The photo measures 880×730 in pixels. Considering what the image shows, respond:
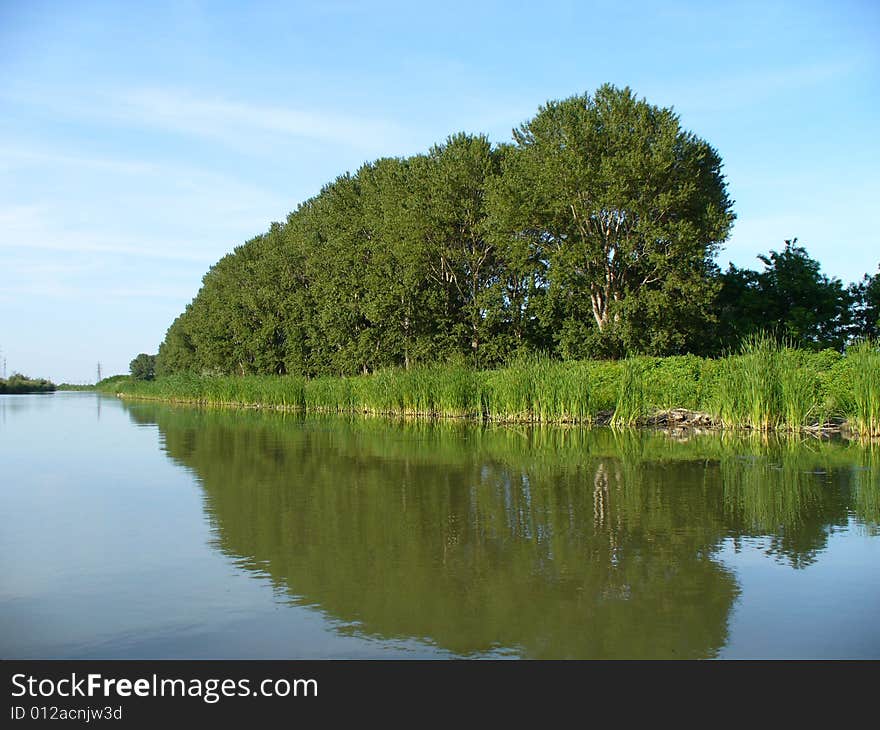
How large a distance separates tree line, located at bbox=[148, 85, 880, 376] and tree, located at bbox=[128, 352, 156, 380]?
10822cm

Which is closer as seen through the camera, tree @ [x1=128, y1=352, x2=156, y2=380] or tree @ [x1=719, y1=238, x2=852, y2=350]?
tree @ [x1=719, y1=238, x2=852, y2=350]

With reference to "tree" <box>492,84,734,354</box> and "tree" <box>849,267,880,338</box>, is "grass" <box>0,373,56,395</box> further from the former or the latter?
"tree" <box>849,267,880,338</box>

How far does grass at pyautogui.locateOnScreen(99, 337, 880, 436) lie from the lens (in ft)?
57.6

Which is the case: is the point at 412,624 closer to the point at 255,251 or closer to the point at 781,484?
the point at 781,484

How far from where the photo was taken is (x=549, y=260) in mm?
32062

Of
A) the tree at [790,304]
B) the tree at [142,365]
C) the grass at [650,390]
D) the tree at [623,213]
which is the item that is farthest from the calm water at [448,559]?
the tree at [142,365]

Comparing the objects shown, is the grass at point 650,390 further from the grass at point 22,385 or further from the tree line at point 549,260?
the grass at point 22,385

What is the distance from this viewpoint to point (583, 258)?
1200 inches

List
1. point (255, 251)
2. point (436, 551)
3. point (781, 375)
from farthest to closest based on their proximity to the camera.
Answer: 1. point (255, 251)
2. point (781, 375)
3. point (436, 551)

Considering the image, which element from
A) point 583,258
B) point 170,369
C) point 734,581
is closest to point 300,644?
point 734,581

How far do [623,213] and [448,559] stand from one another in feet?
88.8

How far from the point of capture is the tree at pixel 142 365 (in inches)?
5802

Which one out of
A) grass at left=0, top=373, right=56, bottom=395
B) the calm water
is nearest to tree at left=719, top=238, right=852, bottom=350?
the calm water
